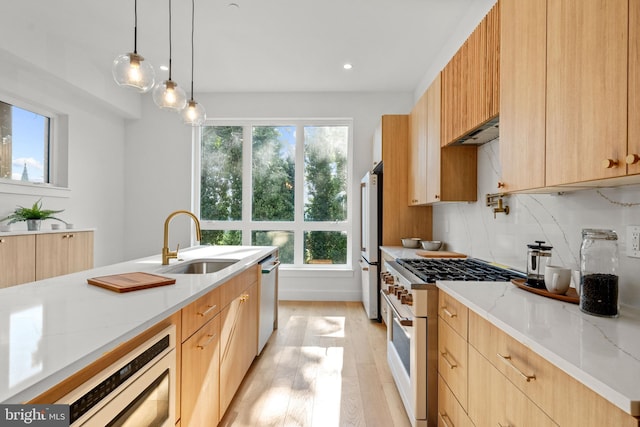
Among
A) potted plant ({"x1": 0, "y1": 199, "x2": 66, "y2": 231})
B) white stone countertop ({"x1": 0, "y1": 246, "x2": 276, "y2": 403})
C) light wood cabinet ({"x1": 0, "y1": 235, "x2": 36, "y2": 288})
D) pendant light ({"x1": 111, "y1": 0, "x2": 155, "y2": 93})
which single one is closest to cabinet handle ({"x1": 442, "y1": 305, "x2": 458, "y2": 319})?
white stone countertop ({"x1": 0, "y1": 246, "x2": 276, "y2": 403})

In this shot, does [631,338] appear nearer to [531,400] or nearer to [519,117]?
[531,400]

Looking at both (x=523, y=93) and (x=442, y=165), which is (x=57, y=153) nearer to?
(x=442, y=165)

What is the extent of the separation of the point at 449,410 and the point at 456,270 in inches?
31.2

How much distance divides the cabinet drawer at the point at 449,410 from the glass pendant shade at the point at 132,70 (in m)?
2.30

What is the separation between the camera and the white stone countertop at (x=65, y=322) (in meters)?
0.62

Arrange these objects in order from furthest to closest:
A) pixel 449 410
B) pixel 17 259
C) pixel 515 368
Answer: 1. pixel 17 259
2. pixel 449 410
3. pixel 515 368

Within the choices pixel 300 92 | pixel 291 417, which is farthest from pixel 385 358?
pixel 300 92

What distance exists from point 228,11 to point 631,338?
129 inches

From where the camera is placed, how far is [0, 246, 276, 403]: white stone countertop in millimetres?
625

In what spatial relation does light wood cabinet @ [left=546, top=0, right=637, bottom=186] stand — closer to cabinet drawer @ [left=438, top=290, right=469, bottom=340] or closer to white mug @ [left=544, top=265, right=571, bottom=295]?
white mug @ [left=544, top=265, right=571, bottom=295]

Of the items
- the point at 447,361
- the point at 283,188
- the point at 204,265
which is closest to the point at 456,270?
the point at 447,361

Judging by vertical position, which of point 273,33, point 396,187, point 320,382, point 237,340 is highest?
point 273,33

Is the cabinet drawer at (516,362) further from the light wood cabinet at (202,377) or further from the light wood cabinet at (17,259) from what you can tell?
the light wood cabinet at (17,259)

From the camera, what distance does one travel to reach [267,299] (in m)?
2.77
